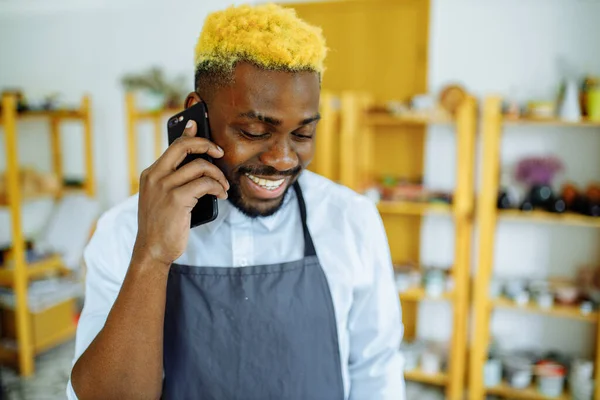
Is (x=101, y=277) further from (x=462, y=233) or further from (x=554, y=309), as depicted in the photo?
(x=554, y=309)

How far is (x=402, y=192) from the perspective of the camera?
2623 millimetres

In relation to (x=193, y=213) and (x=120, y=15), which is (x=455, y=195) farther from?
(x=120, y=15)

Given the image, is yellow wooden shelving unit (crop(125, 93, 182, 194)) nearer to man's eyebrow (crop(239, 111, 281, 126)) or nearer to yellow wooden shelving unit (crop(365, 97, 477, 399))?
yellow wooden shelving unit (crop(365, 97, 477, 399))

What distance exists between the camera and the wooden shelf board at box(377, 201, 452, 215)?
2.49 meters

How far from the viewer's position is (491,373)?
2537 millimetres

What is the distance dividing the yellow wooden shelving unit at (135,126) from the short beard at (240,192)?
235 cm

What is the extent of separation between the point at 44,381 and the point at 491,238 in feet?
8.45

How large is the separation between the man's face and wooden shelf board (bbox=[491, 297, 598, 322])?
6.60 ft

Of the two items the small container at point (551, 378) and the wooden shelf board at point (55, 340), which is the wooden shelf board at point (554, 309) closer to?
the small container at point (551, 378)

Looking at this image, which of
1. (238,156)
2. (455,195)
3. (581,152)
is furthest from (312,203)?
(581,152)

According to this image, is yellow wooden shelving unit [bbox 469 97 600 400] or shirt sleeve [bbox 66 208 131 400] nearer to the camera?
shirt sleeve [bbox 66 208 131 400]

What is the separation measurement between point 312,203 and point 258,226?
13cm

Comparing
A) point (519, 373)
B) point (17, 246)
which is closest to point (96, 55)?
point (17, 246)

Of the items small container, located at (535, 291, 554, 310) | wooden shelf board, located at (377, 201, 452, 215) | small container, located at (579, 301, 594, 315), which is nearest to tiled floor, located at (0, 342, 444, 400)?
small container, located at (535, 291, 554, 310)
